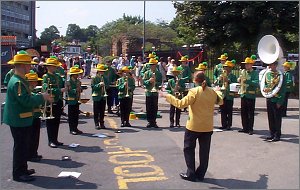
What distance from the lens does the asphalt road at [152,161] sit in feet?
21.9

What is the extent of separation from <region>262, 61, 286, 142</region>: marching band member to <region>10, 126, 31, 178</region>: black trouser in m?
6.33

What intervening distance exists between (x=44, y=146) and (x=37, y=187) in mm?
3043

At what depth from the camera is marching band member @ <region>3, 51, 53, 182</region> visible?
6.70 metres

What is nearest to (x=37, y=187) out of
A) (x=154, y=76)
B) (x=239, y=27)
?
(x=154, y=76)

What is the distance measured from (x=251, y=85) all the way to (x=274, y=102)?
1229mm

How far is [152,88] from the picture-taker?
11797 millimetres

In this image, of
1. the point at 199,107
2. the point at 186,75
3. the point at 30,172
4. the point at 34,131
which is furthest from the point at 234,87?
the point at 30,172

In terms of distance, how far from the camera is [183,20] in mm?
22266

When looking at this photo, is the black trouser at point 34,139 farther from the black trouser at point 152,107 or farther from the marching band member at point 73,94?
Answer: the black trouser at point 152,107

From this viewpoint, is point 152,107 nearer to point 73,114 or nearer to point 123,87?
point 123,87

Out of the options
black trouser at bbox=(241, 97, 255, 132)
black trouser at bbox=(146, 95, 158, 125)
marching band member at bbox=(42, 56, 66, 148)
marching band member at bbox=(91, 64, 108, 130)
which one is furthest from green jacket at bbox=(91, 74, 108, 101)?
black trouser at bbox=(241, 97, 255, 132)

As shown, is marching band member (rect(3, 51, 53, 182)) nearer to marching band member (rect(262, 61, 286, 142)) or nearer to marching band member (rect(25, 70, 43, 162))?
marching band member (rect(25, 70, 43, 162))

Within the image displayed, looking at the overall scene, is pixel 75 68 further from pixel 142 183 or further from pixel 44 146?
pixel 142 183

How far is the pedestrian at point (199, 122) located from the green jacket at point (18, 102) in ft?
8.65
